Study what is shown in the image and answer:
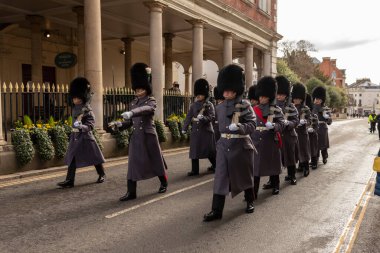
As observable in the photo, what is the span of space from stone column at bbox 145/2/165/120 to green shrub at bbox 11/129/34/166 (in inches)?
227

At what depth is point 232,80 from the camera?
5570 millimetres

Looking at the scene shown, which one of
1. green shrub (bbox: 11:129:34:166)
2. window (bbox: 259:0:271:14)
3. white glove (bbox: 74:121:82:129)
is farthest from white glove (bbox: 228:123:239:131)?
window (bbox: 259:0:271:14)

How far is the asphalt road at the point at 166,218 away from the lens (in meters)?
4.43

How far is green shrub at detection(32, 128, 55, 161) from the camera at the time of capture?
8.76 m

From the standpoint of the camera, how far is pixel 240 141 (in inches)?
219

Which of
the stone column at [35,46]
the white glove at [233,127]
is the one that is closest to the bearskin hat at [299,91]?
the white glove at [233,127]

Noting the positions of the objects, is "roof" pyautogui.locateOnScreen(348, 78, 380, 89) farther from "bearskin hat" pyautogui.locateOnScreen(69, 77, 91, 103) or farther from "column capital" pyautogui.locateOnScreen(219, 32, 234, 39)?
"bearskin hat" pyautogui.locateOnScreen(69, 77, 91, 103)

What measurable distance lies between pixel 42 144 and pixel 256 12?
1842cm

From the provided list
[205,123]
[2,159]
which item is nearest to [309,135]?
[205,123]

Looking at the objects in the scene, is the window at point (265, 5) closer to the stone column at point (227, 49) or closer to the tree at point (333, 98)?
the stone column at point (227, 49)

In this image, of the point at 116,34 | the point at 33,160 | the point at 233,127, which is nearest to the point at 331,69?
the point at 116,34

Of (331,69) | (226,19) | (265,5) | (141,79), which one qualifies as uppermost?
(331,69)

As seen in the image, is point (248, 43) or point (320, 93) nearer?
point (320, 93)

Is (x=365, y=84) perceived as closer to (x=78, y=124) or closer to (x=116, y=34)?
(x=116, y=34)
